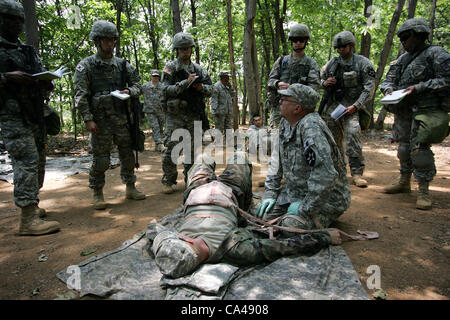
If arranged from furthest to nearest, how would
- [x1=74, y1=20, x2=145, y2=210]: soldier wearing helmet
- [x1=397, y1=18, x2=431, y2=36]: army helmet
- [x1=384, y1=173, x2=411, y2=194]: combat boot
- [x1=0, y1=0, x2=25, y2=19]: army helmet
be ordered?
[x1=384, y1=173, x2=411, y2=194]: combat boot → [x1=74, y1=20, x2=145, y2=210]: soldier wearing helmet → [x1=397, y1=18, x2=431, y2=36]: army helmet → [x1=0, y1=0, x2=25, y2=19]: army helmet

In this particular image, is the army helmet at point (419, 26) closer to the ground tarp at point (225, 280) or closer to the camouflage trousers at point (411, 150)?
the camouflage trousers at point (411, 150)

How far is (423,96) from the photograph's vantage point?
3.89 metres

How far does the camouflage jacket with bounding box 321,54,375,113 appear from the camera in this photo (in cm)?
473

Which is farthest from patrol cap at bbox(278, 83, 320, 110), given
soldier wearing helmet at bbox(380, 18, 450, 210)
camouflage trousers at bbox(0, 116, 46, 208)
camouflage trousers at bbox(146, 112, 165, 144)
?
camouflage trousers at bbox(146, 112, 165, 144)

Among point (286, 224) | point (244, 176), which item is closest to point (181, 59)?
point (244, 176)

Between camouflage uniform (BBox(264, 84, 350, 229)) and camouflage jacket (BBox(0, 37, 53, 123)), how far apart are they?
2.96 meters

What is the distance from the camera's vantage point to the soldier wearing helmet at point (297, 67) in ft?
15.6

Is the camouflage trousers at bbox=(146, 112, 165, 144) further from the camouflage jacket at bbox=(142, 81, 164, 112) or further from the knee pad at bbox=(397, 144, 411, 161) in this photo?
the knee pad at bbox=(397, 144, 411, 161)

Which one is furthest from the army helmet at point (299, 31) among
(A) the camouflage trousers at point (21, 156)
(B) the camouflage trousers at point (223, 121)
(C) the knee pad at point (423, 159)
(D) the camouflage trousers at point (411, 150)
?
(B) the camouflage trousers at point (223, 121)

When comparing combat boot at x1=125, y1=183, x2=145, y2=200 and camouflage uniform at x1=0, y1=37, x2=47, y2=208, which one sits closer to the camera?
camouflage uniform at x1=0, y1=37, x2=47, y2=208

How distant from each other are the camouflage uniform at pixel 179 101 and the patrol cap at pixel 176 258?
266cm

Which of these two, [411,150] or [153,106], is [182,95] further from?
[153,106]
